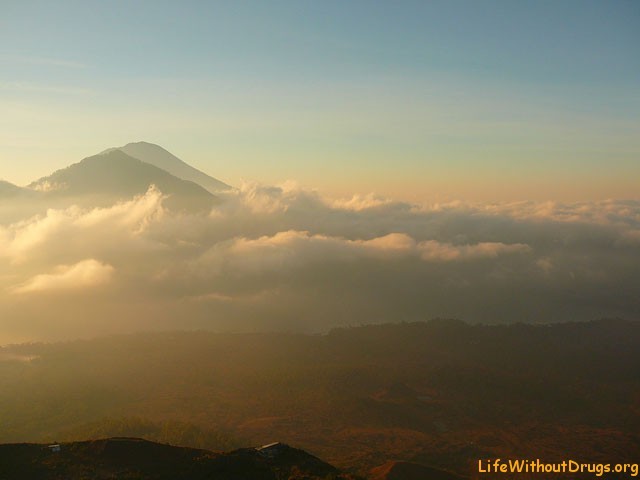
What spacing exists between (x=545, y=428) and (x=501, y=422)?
4.65m

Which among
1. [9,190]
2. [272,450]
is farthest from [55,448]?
[9,190]

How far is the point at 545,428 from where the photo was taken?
58.0 metres

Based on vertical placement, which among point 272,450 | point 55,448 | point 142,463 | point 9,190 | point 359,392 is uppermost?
point 9,190

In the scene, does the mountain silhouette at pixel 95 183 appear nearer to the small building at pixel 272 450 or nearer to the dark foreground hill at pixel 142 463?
the dark foreground hill at pixel 142 463

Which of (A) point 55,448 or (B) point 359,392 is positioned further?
(B) point 359,392

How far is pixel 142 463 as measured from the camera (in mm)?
29609

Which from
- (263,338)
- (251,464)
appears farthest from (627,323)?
(251,464)

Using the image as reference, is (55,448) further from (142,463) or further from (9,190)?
(9,190)

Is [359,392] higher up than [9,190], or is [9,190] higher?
[9,190]

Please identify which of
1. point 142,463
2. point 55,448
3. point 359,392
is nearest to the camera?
point 142,463

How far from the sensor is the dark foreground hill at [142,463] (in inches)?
1102

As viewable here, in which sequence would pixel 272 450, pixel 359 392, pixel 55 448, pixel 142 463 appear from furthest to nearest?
1. pixel 359 392
2. pixel 272 450
3. pixel 55 448
4. pixel 142 463

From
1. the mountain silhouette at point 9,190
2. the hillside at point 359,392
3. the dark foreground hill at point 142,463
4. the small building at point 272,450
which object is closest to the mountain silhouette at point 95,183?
the mountain silhouette at point 9,190

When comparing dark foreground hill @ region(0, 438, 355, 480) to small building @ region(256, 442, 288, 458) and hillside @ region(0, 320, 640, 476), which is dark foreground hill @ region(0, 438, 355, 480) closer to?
small building @ region(256, 442, 288, 458)
